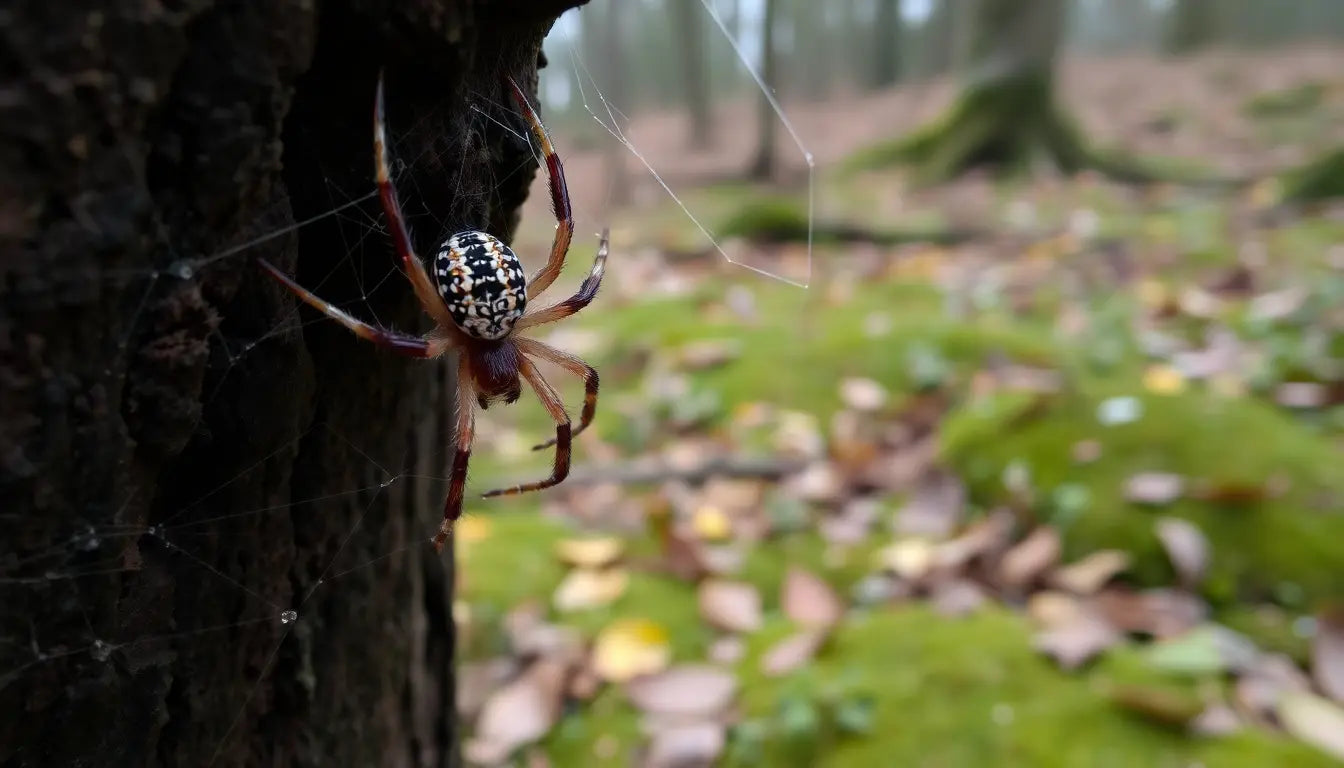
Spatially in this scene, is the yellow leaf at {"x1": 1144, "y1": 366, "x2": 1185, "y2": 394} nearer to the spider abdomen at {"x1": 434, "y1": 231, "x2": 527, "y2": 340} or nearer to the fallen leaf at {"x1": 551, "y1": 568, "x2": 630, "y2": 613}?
the fallen leaf at {"x1": 551, "y1": 568, "x2": 630, "y2": 613}

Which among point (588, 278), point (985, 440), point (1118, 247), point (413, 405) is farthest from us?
point (1118, 247)

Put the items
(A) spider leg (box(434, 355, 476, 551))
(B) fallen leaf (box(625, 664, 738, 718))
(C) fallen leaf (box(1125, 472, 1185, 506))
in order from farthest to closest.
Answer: (C) fallen leaf (box(1125, 472, 1185, 506)), (B) fallen leaf (box(625, 664, 738, 718)), (A) spider leg (box(434, 355, 476, 551))

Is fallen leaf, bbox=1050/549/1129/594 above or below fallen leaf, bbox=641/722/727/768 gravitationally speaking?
above

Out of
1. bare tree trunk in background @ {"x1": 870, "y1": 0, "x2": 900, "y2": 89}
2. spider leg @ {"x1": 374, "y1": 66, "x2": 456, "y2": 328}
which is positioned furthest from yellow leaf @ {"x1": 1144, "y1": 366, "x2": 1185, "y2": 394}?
bare tree trunk in background @ {"x1": 870, "y1": 0, "x2": 900, "y2": 89}

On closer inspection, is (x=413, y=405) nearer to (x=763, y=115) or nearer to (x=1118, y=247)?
(x=1118, y=247)

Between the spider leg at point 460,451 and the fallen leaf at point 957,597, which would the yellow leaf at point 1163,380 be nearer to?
the fallen leaf at point 957,597

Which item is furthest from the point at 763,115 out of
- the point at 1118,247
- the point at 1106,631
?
the point at 1106,631
